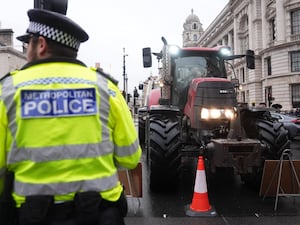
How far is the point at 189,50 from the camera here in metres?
8.19

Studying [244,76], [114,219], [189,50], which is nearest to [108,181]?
[114,219]

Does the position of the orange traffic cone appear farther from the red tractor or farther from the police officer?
the police officer

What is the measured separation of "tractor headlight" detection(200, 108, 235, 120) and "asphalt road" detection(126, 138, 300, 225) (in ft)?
4.42

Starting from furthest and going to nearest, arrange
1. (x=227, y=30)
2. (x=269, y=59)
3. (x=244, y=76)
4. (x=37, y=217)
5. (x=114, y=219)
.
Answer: (x=227, y=30) → (x=244, y=76) → (x=269, y=59) → (x=114, y=219) → (x=37, y=217)

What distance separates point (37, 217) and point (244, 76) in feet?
207

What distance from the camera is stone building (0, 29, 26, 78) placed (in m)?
52.6

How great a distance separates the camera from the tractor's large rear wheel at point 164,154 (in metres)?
6.36

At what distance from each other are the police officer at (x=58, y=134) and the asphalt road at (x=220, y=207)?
3395 mm

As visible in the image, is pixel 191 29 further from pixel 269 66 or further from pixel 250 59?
pixel 250 59

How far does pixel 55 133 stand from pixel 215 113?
5089mm

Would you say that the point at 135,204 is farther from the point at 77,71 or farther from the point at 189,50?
the point at 77,71

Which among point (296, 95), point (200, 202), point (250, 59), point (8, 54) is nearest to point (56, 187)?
point (200, 202)

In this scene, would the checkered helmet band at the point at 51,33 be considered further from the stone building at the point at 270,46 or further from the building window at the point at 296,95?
the building window at the point at 296,95

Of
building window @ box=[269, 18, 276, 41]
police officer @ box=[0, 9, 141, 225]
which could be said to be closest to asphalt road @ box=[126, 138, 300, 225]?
police officer @ box=[0, 9, 141, 225]
